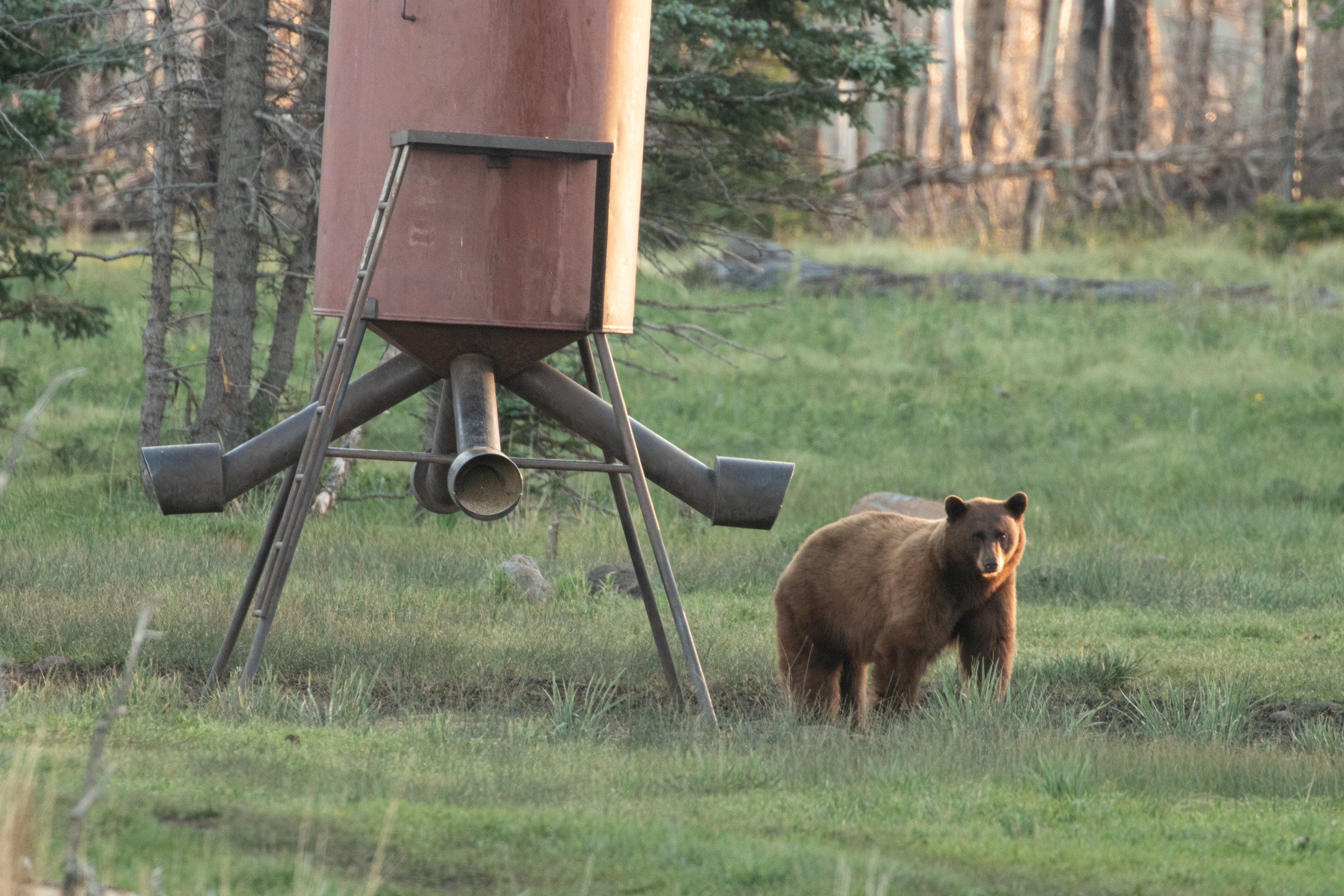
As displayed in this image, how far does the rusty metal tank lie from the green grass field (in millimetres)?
1841

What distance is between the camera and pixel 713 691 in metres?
8.32

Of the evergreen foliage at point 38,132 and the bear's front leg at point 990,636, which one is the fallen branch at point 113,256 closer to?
the evergreen foliage at point 38,132

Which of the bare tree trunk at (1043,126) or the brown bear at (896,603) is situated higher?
the bare tree trunk at (1043,126)

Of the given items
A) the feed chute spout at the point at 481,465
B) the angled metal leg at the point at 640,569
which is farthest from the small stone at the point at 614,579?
the feed chute spout at the point at 481,465

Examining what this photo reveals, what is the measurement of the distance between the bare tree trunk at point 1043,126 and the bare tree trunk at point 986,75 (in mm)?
1206

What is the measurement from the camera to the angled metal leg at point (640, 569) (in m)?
7.67

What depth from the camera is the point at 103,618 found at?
326 inches

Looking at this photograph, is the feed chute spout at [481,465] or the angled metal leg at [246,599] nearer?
the feed chute spout at [481,465]

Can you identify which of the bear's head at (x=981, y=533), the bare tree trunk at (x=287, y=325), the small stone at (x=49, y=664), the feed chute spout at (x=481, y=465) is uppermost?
the bare tree trunk at (x=287, y=325)

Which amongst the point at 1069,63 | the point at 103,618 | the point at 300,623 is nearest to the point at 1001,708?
the point at 300,623

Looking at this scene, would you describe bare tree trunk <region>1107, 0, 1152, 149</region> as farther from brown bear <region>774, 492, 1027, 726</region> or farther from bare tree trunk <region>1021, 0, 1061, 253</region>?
brown bear <region>774, 492, 1027, 726</region>

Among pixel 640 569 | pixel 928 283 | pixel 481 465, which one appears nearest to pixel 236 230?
pixel 640 569

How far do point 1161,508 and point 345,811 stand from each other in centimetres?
1233

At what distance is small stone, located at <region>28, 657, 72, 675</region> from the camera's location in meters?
7.51
